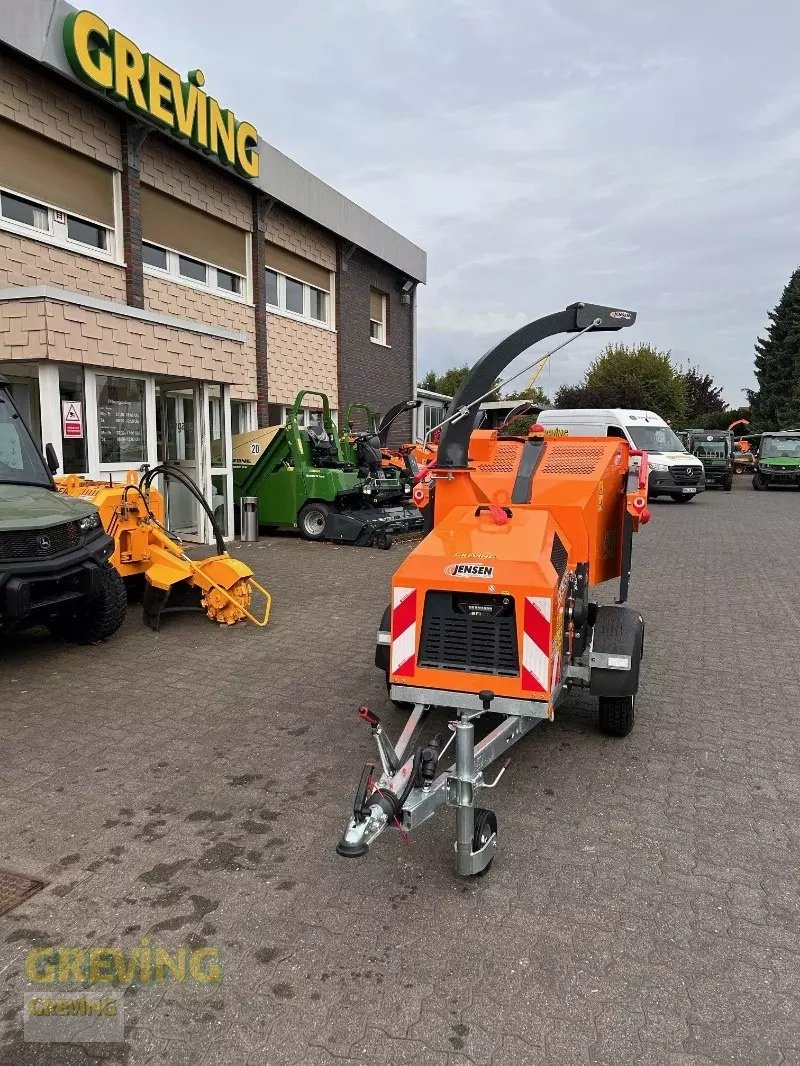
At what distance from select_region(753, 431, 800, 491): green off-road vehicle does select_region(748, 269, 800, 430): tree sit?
12.7 metres

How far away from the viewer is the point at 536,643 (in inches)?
143

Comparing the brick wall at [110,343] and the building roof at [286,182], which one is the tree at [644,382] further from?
the brick wall at [110,343]

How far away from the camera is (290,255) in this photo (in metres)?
16.4

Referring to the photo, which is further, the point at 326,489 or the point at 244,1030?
the point at 326,489

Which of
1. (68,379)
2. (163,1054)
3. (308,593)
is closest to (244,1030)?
(163,1054)

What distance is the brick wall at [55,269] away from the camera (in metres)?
9.84

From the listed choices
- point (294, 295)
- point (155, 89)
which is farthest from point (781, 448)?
point (155, 89)

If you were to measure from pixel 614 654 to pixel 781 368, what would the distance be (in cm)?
4312

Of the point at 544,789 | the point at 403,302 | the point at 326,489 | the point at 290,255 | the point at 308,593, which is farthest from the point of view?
the point at 403,302

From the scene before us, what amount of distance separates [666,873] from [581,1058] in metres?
1.13

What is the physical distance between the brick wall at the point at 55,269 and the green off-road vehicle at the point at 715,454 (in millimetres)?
19749

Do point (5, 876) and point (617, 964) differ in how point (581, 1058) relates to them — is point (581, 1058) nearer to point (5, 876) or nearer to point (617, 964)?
point (617, 964)

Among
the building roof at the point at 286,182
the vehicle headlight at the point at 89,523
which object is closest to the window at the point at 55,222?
the building roof at the point at 286,182

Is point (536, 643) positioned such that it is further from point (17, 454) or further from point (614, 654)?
point (17, 454)
